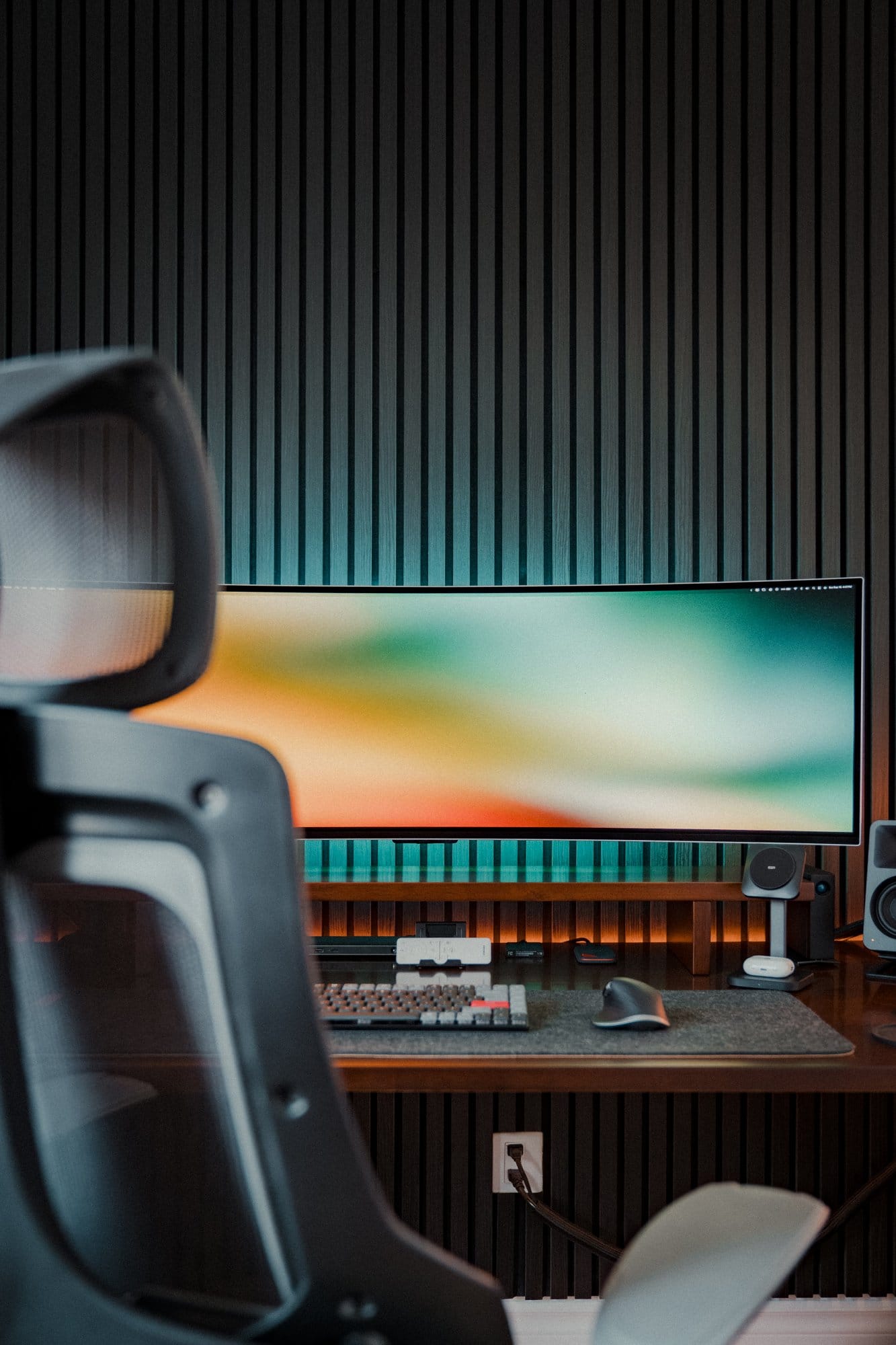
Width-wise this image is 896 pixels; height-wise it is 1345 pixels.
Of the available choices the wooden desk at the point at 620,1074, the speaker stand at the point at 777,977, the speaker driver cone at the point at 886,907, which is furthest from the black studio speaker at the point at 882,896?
the wooden desk at the point at 620,1074

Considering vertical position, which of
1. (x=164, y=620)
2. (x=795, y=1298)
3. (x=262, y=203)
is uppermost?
(x=262, y=203)

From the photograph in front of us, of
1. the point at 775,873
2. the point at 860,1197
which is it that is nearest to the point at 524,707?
the point at 775,873

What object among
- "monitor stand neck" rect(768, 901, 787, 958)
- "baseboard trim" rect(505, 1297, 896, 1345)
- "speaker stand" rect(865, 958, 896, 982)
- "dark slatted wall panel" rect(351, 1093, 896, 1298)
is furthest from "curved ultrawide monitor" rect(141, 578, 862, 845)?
"baseboard trim" rect(505, 1297, 896, 1345)

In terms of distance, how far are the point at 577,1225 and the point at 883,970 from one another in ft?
2.41

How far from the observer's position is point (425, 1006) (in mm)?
1212

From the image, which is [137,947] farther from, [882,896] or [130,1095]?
[882,896]

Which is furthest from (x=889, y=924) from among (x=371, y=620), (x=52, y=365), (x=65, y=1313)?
(x=52, y=365)

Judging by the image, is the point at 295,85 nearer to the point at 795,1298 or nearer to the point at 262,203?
the point at 262,203

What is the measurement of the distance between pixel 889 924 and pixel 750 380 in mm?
991

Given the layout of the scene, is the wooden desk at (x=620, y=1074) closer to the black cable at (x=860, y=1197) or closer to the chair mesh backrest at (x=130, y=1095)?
the chair mesh backrest at (x=130, y=1095)

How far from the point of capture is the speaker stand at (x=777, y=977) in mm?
1371

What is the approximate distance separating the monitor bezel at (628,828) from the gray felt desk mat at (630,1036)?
0.27 meters

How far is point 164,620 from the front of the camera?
54 cm

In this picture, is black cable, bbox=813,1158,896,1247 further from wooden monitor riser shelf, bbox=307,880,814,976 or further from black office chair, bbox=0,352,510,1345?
black office chair, bbox=0,352,510,1345
